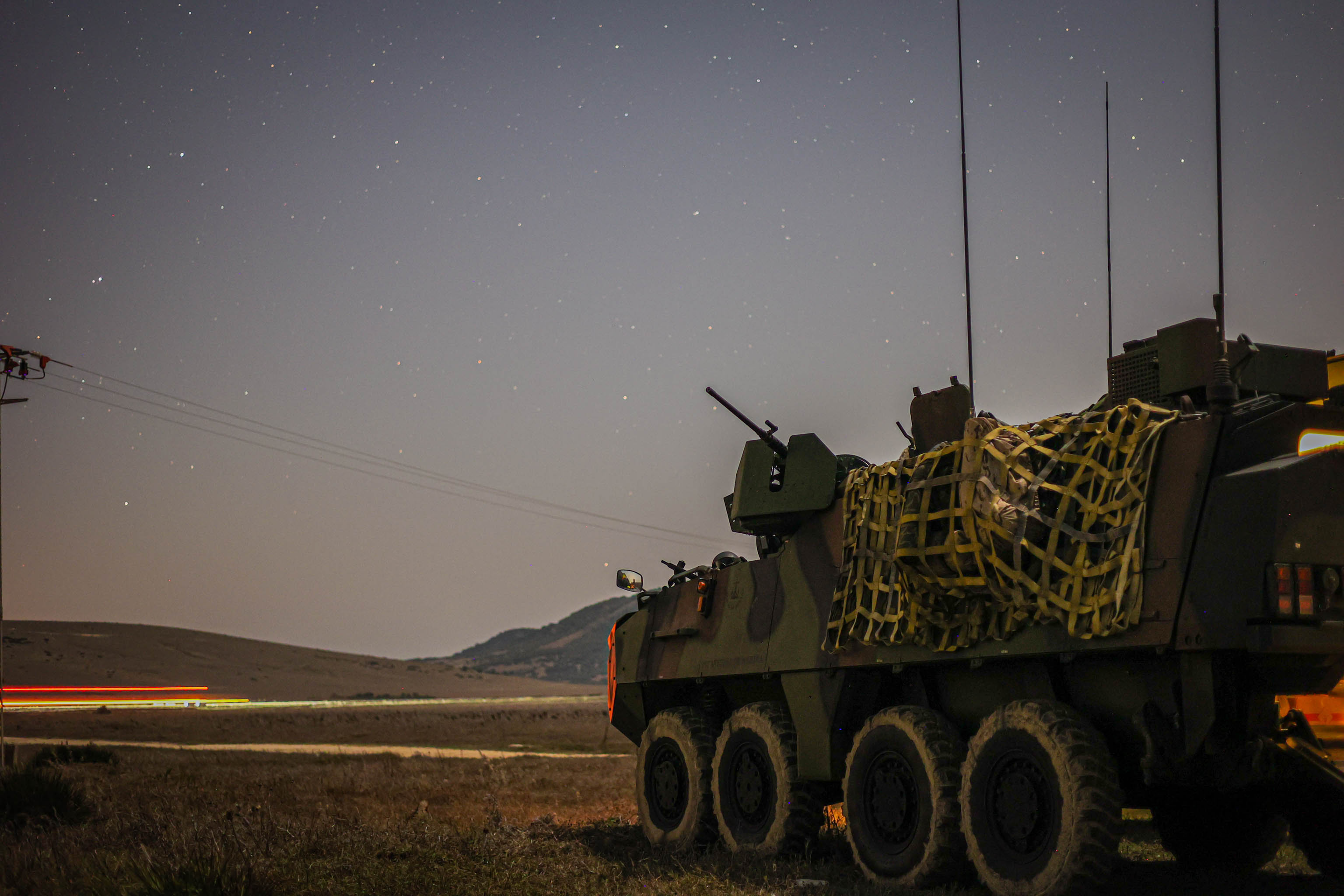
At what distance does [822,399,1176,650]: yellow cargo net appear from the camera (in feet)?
24.6

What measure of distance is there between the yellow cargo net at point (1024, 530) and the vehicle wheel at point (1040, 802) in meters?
0.59

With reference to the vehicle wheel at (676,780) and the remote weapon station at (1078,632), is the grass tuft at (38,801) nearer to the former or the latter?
the vehicle wheel at (676,780)

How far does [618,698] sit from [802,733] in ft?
12.3

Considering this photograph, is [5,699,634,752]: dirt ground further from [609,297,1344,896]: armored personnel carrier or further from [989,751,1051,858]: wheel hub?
[989,751,1051,858]: wheel hub

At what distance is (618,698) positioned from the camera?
1365cm

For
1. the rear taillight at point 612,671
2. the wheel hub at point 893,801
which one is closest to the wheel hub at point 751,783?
the wheel hub at point 893,801

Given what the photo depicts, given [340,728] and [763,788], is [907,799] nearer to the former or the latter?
[763,788]

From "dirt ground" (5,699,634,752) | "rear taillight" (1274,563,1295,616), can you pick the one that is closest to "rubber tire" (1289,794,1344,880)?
"rear taillight" (1274,563,1295,616)

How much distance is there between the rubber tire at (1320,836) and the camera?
8227mm

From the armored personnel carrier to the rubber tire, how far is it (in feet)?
0.06

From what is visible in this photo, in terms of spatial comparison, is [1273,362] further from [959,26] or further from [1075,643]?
[959,26]

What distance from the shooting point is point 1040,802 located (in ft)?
25.3

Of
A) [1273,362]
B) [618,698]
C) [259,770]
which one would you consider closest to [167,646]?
[259,770]

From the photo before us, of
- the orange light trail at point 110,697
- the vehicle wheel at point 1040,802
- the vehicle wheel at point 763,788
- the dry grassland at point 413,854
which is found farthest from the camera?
the orange light trail at point 110,697
